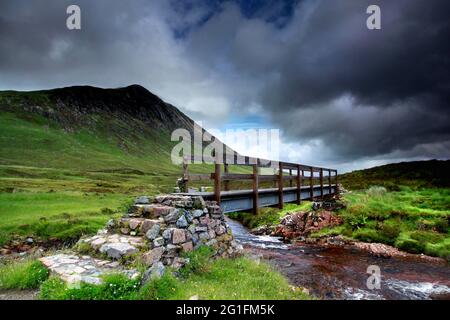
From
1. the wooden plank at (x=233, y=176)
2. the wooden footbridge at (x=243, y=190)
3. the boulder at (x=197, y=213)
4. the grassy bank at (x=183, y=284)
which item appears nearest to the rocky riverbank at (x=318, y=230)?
the wooden footbridge at (x=243, y=190)

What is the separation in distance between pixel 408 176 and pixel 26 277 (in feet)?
201

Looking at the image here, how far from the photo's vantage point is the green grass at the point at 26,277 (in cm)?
828

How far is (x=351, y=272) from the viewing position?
16.7 m

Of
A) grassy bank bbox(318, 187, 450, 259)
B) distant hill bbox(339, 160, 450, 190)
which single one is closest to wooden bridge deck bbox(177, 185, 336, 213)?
grassy bank bbox(318, 187, 450, 259)

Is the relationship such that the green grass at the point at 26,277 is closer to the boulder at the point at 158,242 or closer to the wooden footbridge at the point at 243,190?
the boulder at the point at 158,242

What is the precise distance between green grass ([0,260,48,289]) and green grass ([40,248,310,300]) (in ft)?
2.63

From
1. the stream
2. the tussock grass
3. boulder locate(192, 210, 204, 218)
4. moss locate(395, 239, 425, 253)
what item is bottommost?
the stream

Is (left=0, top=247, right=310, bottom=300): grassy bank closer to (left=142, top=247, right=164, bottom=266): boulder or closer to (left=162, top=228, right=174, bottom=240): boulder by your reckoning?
(left=142, top=247, right=164, bottom=266): boulder

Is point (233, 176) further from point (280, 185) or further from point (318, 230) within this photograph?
point (318, 230)

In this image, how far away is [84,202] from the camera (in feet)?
101

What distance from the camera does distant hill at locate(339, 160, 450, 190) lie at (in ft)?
153

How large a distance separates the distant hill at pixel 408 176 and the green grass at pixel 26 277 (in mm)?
46053
